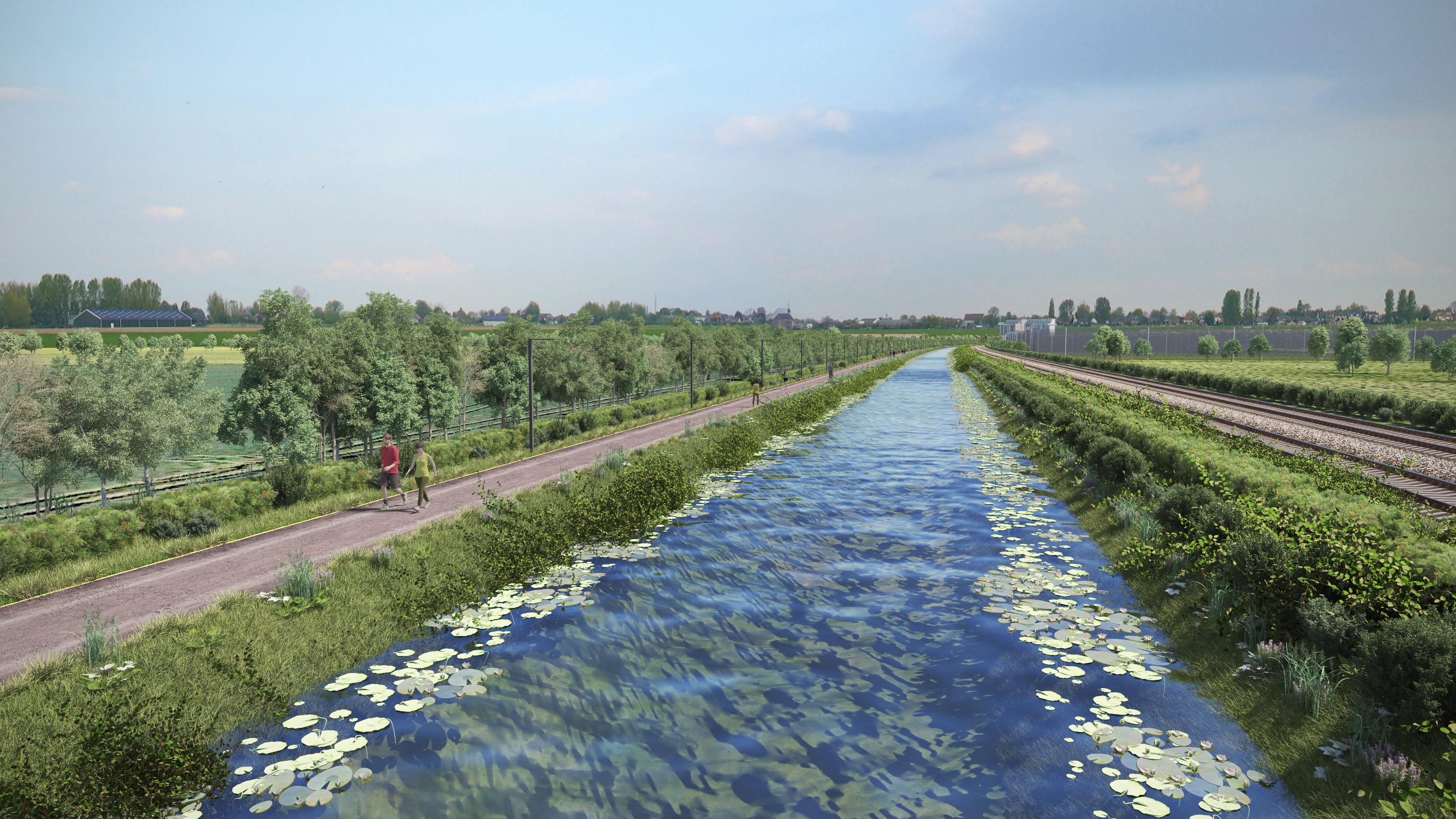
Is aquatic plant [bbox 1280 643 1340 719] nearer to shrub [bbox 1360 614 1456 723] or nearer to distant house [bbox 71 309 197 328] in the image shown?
shrub [bbox 1360 614 1456 723]

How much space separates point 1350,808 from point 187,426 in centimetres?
5361

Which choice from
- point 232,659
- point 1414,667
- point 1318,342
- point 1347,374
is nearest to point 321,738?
point 232,659

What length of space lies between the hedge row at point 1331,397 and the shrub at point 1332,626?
93.3 ft

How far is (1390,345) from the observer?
60.8 meters

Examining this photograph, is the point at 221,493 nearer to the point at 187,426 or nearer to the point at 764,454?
the point at 764,454

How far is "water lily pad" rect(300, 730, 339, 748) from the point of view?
26.1 feet

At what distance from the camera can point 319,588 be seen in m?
12.2

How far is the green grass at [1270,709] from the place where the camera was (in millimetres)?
6477

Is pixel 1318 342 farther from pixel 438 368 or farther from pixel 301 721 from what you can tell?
pixel 301 721

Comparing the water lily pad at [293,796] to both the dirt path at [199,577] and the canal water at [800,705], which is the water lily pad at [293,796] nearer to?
the canal water at [800,705]

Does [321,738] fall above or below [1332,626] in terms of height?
below

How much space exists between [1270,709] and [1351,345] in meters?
73.0

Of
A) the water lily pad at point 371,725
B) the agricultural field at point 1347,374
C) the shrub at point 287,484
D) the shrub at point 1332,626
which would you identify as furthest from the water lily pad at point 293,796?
the agricultural field at point 1347,374

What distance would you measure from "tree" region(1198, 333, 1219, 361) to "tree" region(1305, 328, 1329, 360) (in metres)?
13.2
